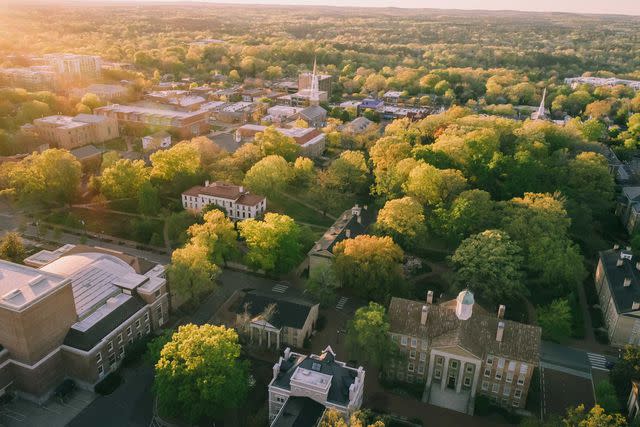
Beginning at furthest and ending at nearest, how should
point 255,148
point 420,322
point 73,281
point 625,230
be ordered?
point 255,148 → point 625,230 → point 73,281 → point 420,322

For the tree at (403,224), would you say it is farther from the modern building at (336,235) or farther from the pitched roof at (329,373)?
the pitched roof at (329,373)

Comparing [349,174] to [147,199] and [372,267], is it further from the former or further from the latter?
[147,199]

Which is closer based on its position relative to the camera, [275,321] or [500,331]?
[500,331]

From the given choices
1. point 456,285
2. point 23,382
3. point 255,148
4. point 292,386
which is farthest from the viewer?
point 255,148

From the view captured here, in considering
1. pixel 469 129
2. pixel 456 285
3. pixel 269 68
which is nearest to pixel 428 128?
pixel 469 129

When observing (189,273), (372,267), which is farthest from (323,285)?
(189,273)

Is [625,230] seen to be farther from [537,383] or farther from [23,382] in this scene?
[23,382]

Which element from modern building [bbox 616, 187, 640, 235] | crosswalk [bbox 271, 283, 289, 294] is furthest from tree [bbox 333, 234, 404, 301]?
modern building [bbox 616, 187, 640, 235]
